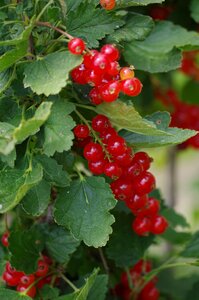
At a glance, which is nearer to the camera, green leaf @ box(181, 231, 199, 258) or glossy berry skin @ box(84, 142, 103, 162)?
glossy berry skin @ box(84, 142, 103, 162)

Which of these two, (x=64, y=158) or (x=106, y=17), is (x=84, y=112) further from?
(x=106, y=17)

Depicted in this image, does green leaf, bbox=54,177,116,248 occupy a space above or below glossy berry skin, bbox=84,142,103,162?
below

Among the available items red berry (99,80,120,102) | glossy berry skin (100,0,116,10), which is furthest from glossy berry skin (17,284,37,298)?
glossy berry skin (100,0,116,10)

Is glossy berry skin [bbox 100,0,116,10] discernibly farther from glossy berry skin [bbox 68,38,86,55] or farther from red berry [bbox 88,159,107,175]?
red berry [bbox 88,159,107,175]

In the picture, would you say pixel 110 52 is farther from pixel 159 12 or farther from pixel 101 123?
pixel 159 12

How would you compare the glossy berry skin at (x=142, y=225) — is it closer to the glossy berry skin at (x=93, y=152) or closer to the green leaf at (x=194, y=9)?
the glossy berry skin at (x=93, y=152)

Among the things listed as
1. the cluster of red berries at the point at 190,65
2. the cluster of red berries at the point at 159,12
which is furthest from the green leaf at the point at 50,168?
the cluster of red berries at the point at 190,65
